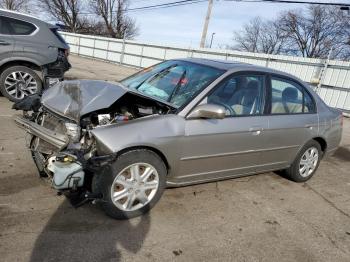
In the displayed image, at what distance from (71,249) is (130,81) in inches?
97.5

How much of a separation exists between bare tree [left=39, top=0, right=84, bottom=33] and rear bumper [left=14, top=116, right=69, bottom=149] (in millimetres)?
54288

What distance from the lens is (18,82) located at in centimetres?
774

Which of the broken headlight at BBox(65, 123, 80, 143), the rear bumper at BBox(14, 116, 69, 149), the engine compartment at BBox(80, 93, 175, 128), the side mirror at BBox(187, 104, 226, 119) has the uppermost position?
the side mirror at BBox(187, 104, 226, 119)

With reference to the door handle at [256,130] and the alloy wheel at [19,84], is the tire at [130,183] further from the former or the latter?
the alloy wheel at [19,84]

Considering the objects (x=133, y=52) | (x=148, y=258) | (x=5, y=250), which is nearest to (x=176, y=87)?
(x=148, y=258)

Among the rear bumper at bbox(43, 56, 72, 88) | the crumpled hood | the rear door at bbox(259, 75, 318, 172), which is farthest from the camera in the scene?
the rear bumper at bbox(43, 56, 72, 88)

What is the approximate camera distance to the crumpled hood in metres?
3.63

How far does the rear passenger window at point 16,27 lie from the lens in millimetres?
7570

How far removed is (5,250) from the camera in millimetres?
2920

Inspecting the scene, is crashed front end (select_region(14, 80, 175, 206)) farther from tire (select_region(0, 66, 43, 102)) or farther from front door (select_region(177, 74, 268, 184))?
tire (select_region(0, 66, 43, 102))

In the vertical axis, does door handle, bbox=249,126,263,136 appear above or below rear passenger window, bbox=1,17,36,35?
below

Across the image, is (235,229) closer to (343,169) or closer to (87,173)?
(87,173)

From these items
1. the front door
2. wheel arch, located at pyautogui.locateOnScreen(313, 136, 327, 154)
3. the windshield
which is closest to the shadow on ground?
the front door

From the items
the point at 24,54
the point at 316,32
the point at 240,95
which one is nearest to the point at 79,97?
the point at 240,95
